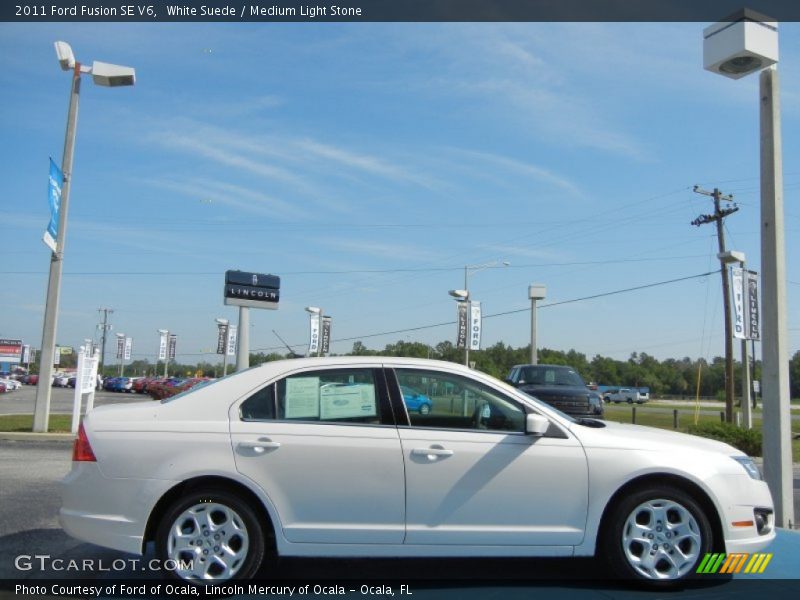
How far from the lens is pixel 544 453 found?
500cm

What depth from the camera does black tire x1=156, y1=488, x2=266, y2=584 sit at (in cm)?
472

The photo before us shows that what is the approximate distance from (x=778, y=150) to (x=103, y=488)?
7.44 metres

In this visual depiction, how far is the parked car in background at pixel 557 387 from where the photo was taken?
Answer: 17172 millimetres

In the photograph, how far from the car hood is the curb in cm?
1361

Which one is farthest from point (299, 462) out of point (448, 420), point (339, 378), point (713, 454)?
point (713, 454)

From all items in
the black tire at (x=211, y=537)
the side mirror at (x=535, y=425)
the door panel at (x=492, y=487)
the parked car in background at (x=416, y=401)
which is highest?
the parked car in background at (x=416, y=401)

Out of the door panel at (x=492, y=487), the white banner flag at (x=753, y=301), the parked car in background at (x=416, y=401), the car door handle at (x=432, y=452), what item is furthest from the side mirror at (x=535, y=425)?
the white banner flag at (x=753, y=301)

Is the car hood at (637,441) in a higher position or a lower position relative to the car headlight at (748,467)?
higher

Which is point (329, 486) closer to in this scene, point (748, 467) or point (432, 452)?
point (432, 452)

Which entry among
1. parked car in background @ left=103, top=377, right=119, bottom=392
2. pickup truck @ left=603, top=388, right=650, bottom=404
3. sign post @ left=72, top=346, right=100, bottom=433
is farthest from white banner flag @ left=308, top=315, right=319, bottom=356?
pickup truck @ left=603, top=388, right=650, bottom=404

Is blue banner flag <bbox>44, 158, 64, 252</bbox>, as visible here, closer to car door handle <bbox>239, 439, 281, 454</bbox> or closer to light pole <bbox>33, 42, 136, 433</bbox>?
light pole <bbox>33, 42, 136, 433</bbox>

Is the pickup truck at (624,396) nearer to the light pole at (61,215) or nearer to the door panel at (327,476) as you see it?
the light pole at (61,215)

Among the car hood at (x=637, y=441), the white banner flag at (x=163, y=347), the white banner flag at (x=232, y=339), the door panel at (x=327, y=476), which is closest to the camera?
the door panel at (x=327, y=476)

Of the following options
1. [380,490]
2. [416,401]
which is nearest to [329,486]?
[380,490]
